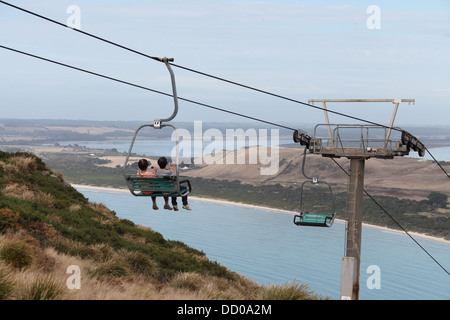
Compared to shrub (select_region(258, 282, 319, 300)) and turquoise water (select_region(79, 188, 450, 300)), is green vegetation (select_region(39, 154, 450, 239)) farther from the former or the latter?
shrub (select_region(258, 282, 319, 300))

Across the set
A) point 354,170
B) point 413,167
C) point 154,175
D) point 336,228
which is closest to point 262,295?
point 154,175

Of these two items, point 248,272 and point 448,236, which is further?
point 448,236

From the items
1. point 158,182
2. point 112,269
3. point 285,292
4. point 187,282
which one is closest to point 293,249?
point 187,282

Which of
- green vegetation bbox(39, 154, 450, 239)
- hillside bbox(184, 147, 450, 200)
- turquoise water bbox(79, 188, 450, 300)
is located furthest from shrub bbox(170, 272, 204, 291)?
hillside bbox(184, 147, 450, 200)

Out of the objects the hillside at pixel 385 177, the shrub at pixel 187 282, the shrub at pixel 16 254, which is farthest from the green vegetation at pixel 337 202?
the shrub at pixel 16 254
